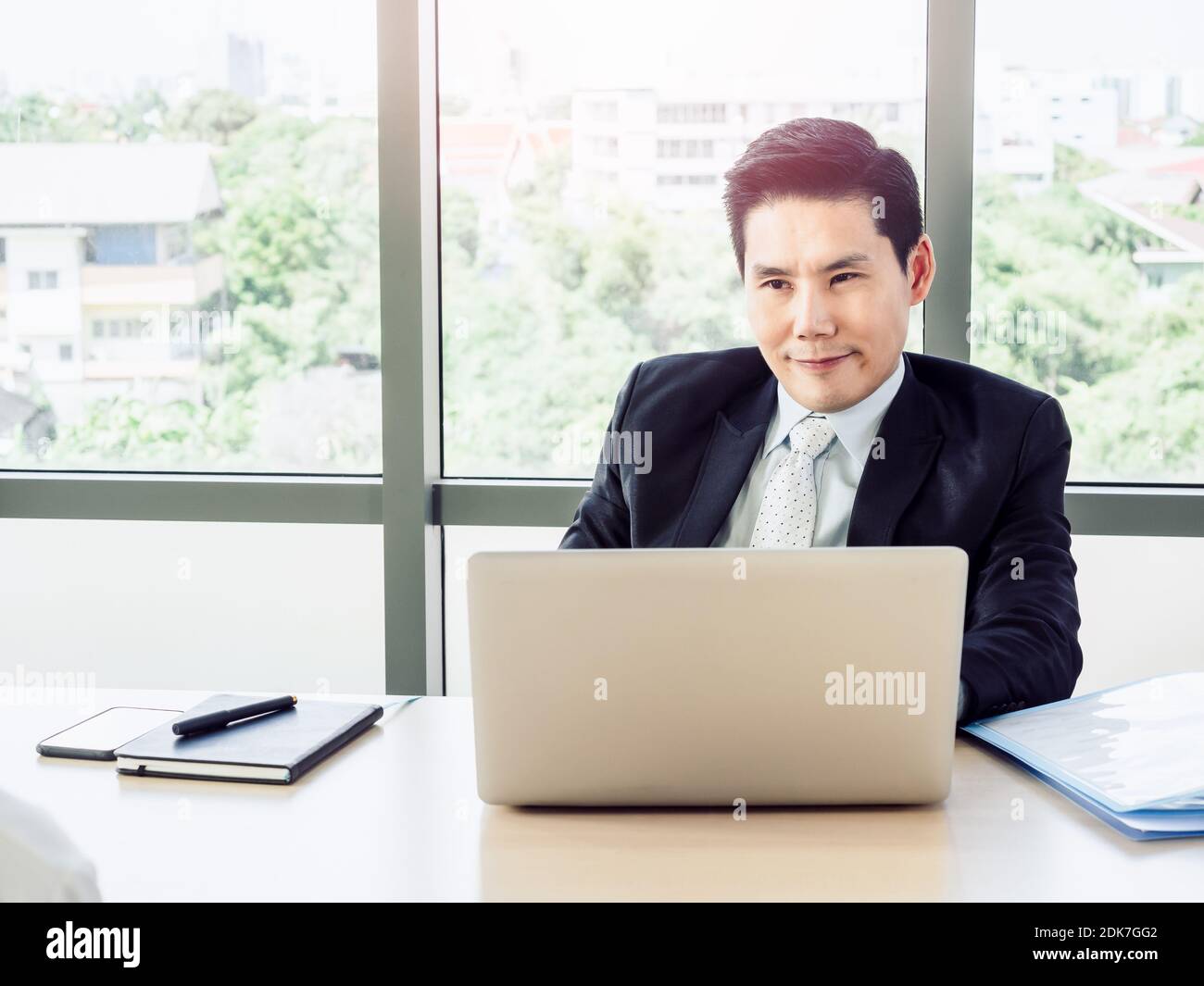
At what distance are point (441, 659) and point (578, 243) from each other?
1143 mm

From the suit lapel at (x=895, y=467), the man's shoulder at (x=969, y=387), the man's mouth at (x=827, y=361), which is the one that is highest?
the man's mouth at (x=827, y=361)

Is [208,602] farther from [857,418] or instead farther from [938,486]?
[938,486]

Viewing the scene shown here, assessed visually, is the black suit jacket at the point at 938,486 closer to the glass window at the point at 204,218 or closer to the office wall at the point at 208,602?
the office wall at the point at 208,602

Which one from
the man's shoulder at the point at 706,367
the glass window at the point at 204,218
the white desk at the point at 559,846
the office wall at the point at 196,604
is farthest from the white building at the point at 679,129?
the white desk at the point at 559,846

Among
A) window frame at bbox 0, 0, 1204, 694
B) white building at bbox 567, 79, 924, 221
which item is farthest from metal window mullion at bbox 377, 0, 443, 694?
white building at bbox 567, 79, 924, 221

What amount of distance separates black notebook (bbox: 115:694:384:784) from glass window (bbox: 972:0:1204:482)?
1.85m

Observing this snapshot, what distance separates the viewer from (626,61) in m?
2.69

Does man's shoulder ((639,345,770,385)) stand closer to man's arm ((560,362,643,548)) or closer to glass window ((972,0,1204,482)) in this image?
man's arm ((560,362,643,548))

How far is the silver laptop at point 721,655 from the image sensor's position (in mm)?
981

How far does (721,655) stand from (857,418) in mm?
940

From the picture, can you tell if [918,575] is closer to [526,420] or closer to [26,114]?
[526,420]

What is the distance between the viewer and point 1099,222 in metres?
2.58

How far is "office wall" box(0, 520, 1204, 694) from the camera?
9.64ft
